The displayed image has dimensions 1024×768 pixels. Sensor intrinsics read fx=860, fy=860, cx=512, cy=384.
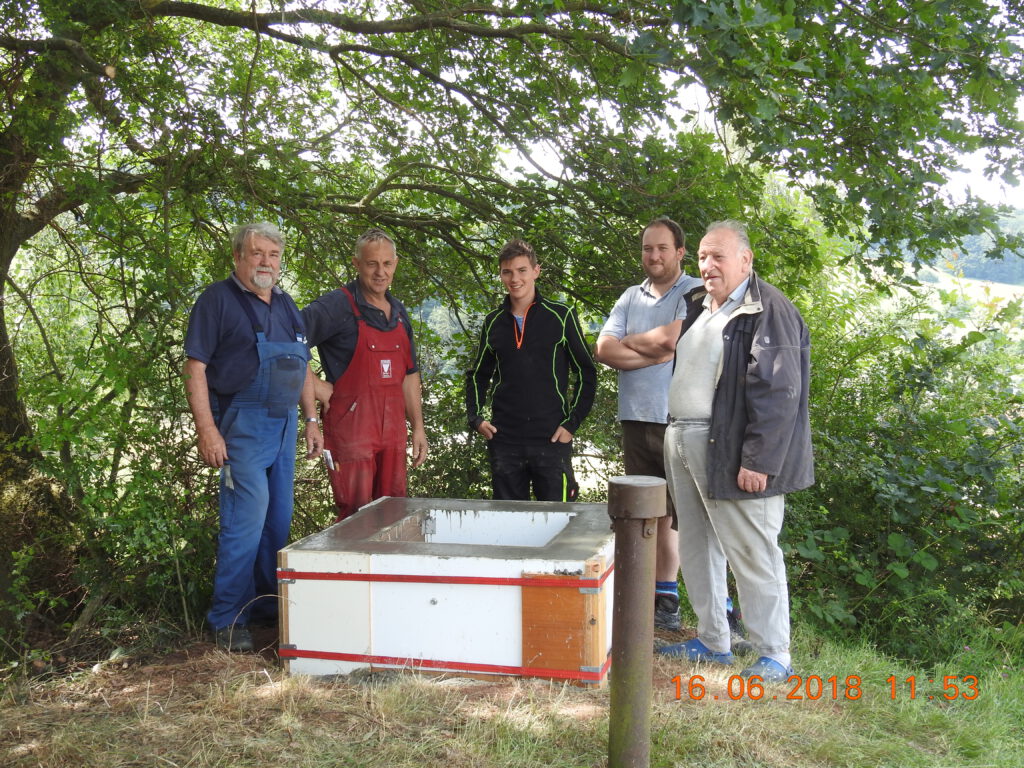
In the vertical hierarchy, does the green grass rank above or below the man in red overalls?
below

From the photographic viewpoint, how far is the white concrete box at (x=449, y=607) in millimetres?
3545

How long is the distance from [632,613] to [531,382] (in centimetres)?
214

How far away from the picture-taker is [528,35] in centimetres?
558

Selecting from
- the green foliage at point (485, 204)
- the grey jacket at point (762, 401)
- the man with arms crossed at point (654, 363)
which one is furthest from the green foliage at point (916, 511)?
the grey jacket at point (762, 401)

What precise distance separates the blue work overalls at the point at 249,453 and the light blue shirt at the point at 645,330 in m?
1.68

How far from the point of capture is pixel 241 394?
13.7ft

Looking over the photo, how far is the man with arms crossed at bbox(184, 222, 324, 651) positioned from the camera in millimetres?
4102

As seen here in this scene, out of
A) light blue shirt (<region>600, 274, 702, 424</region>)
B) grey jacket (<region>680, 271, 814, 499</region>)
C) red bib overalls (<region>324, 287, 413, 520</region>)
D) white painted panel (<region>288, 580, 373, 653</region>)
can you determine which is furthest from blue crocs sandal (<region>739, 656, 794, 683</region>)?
red bib overalls (<region>324, 287, 413, 520</region>)

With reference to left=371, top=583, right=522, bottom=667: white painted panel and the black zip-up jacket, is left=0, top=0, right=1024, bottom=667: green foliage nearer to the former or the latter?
the black zip-up jacket

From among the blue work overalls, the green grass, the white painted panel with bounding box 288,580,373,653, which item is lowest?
the green grass

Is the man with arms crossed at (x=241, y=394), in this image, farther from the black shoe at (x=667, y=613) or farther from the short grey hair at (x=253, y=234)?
the black shoe at (x=667, y=613)

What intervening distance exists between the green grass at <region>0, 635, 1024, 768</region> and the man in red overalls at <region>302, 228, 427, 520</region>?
1.19 metres

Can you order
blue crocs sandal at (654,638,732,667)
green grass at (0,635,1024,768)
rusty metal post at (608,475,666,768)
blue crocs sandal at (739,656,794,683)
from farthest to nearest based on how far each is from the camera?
1. blue crocs sandal at (654,638,732,667)
2. blue crocs sandal at (739,656,794,683)
3. green grass at (0,635,1024,768)
4. rusty metal post at (608,475,666,768)

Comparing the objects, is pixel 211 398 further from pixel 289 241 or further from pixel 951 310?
pixel 951 310
